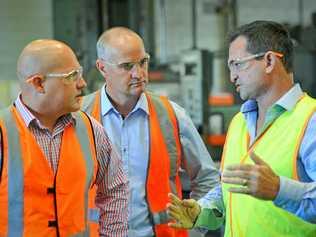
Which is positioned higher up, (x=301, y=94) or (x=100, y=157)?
(x=301, y=94)

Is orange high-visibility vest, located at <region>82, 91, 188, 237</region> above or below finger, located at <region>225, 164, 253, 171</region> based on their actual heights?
below

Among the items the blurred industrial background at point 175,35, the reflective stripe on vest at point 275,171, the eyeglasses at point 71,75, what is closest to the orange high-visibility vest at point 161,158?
the reflective stripe on vest at point 275,171

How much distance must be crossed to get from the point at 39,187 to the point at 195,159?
90cm

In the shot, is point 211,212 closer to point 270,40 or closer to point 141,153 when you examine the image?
point 141,153

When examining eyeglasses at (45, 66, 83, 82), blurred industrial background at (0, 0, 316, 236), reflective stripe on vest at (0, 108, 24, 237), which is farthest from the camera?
blurred industrial background at (0, 0, 316, 236)

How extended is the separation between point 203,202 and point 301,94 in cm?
48

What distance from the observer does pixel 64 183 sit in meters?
1.62

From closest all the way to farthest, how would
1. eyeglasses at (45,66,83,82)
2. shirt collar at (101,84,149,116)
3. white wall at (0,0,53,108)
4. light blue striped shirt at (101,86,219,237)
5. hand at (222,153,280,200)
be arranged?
hand at (222,153,280,200) → eyeglasses at (45,66,83,82) → light blue striped shirt at (101,86,219,237) → shirt collar at (101,84,149,116) → white wall at (0,0,53,108)

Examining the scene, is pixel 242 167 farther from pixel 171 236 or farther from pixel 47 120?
pixel 171 236

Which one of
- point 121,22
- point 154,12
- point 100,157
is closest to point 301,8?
point 154,12

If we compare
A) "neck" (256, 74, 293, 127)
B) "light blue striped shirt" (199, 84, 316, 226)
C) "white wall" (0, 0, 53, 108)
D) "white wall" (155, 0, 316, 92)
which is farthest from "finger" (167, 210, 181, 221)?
"white wall" (155, 0, 316, 92)

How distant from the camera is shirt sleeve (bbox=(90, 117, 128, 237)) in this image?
180 centimetres

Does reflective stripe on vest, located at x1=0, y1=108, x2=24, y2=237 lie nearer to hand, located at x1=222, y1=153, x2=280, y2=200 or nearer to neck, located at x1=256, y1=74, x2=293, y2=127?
hand, located at x1=222, y1=153, x2=280, y2=200

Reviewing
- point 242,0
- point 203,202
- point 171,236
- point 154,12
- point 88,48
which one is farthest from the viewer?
point 242,0
